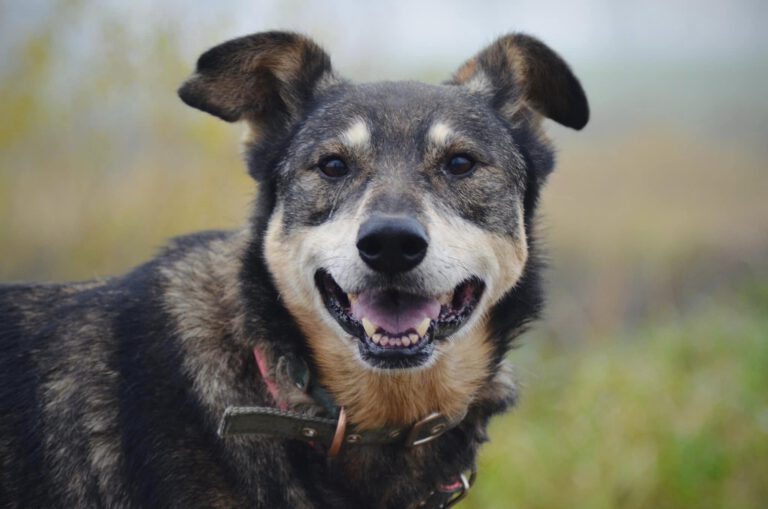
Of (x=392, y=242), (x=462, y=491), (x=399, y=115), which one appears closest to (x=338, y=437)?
(x=462, y=491)

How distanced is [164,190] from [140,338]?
10.7 ft

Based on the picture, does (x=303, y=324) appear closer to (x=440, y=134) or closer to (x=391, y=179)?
(x=391, y=179)

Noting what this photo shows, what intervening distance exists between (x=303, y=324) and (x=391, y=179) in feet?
2.16

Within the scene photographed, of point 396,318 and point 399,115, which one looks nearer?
point 396,318

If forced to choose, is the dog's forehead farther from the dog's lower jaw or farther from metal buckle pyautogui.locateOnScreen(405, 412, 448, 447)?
metal buckle pyautogui.locateOnScreen(405, 412, 448, 447)

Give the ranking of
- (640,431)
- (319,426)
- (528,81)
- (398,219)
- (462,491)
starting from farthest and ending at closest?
(640,431) → (528,81) → (462,491) → (319,426) → (398,219)

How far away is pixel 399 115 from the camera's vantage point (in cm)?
324

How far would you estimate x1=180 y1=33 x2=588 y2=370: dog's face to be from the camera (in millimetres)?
2852

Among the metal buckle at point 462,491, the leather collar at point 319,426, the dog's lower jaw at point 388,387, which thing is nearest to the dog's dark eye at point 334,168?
the dog's lower jaw at point 388,387

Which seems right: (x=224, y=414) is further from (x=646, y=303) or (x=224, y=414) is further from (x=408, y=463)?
(x=646, y=303)

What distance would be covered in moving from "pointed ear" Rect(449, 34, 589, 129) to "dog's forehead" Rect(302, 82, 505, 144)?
0.21 m

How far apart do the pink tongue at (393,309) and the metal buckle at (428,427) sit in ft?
1.28

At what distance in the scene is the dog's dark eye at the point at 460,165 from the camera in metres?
3.21

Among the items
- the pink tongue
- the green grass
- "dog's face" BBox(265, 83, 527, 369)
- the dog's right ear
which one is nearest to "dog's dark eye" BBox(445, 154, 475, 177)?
"dog's face" BBox(265, 83, 527, 369)
